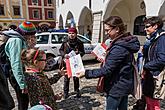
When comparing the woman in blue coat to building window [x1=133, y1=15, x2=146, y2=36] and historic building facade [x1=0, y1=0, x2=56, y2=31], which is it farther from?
historic building facade [x1=0, y1=0, x2=56, y2=31]

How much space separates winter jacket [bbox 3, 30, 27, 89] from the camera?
2.54 metres

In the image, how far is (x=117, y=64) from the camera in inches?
88.2

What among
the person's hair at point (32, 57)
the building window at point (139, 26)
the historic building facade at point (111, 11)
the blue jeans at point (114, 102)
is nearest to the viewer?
the person's hair at point (32, 57)

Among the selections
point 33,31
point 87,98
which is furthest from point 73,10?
point 33,31

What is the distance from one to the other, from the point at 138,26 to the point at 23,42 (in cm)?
1501

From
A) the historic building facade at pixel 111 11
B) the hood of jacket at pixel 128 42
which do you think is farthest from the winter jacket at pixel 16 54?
the historic building facade at pixel 111 11

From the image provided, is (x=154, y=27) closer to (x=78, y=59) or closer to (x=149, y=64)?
(x=149, y=64)

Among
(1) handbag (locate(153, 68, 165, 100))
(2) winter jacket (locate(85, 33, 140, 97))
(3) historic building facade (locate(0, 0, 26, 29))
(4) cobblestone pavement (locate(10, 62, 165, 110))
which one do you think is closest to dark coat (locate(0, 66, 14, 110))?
(2) winter jacket (locate(85, 33, 140, 97))

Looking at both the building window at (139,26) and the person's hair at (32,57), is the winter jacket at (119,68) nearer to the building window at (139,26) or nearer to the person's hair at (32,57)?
the person's hair at (32,57)

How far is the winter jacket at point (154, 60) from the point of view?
101 inches

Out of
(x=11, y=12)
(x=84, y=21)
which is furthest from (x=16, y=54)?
(x=11, y=12)

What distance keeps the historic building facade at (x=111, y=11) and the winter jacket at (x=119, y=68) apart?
8.40 metres

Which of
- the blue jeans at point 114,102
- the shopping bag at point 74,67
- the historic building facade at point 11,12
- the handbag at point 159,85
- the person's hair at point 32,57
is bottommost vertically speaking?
the blue jeans at point 114,102

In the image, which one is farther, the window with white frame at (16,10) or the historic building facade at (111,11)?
the window with white frame at (16,10)
